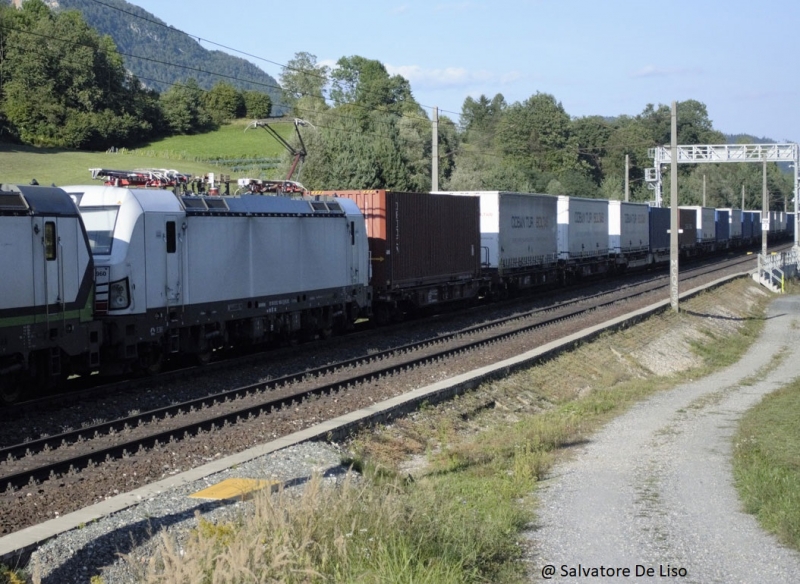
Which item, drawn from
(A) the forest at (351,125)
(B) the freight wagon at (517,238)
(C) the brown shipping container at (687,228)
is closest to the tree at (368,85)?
(A) the forest at (351,125)

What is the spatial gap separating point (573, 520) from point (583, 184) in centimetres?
9057

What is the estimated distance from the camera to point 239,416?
13.9m

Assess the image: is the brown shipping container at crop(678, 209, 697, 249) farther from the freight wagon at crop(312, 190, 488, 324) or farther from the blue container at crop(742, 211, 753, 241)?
the freight wagon at crop(312, 190, 488, 324)

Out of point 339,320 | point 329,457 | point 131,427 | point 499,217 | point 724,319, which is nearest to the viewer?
point 329,457

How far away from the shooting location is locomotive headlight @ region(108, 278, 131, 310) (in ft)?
52.2

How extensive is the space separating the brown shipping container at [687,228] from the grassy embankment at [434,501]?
35.4 metres

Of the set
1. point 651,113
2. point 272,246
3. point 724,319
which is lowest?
point 724,319

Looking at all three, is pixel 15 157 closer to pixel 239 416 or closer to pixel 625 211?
pixel 625 211

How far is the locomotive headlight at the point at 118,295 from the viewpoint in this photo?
1591cm

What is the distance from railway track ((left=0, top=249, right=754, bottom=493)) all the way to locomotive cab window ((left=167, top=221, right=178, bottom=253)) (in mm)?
2947

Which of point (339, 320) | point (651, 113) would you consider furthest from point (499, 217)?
point (651, 113)

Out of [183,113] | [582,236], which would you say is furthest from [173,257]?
[183,113]

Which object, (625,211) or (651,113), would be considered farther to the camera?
(651,113)

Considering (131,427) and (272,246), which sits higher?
(272,246)
